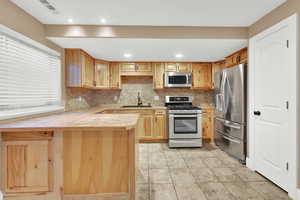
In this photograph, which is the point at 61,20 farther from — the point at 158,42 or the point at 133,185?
the point at 133,185

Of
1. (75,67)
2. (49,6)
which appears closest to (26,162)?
(49,6)

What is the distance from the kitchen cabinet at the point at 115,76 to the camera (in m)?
4.38

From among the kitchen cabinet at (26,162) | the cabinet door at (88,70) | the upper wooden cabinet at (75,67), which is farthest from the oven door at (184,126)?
the kitchen cabinet at (26,162)

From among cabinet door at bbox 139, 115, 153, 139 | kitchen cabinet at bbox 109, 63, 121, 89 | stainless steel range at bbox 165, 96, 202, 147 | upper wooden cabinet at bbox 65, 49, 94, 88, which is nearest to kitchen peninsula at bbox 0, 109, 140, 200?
upper wooden cabinet at bbox 65, 49, 94, 88

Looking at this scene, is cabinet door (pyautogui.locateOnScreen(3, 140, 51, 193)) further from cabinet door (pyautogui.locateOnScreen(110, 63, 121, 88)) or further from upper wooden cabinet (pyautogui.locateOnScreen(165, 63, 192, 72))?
upper wooden cabinet (pyautogui.locateOnScreen(165, 63, 192, 72))

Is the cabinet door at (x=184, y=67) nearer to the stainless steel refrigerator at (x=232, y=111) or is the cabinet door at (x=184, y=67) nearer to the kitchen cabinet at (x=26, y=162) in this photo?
the stainless steel refrigerator at (x=232, y=111)

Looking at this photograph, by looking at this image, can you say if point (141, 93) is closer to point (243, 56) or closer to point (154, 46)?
point (154, 46)

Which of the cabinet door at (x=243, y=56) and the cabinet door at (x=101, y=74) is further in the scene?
the cabinet door at (x=101, y=74)

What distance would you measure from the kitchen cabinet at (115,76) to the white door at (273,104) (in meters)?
3.09

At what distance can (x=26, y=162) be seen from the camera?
5.68ft

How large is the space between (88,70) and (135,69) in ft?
4.04

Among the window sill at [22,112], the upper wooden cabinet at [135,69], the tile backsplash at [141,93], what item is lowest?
the window sill at [22,112]

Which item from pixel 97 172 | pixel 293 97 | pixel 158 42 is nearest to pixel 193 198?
pixel 97 172

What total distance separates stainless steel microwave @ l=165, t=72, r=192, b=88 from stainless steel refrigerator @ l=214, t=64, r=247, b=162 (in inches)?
32.4
